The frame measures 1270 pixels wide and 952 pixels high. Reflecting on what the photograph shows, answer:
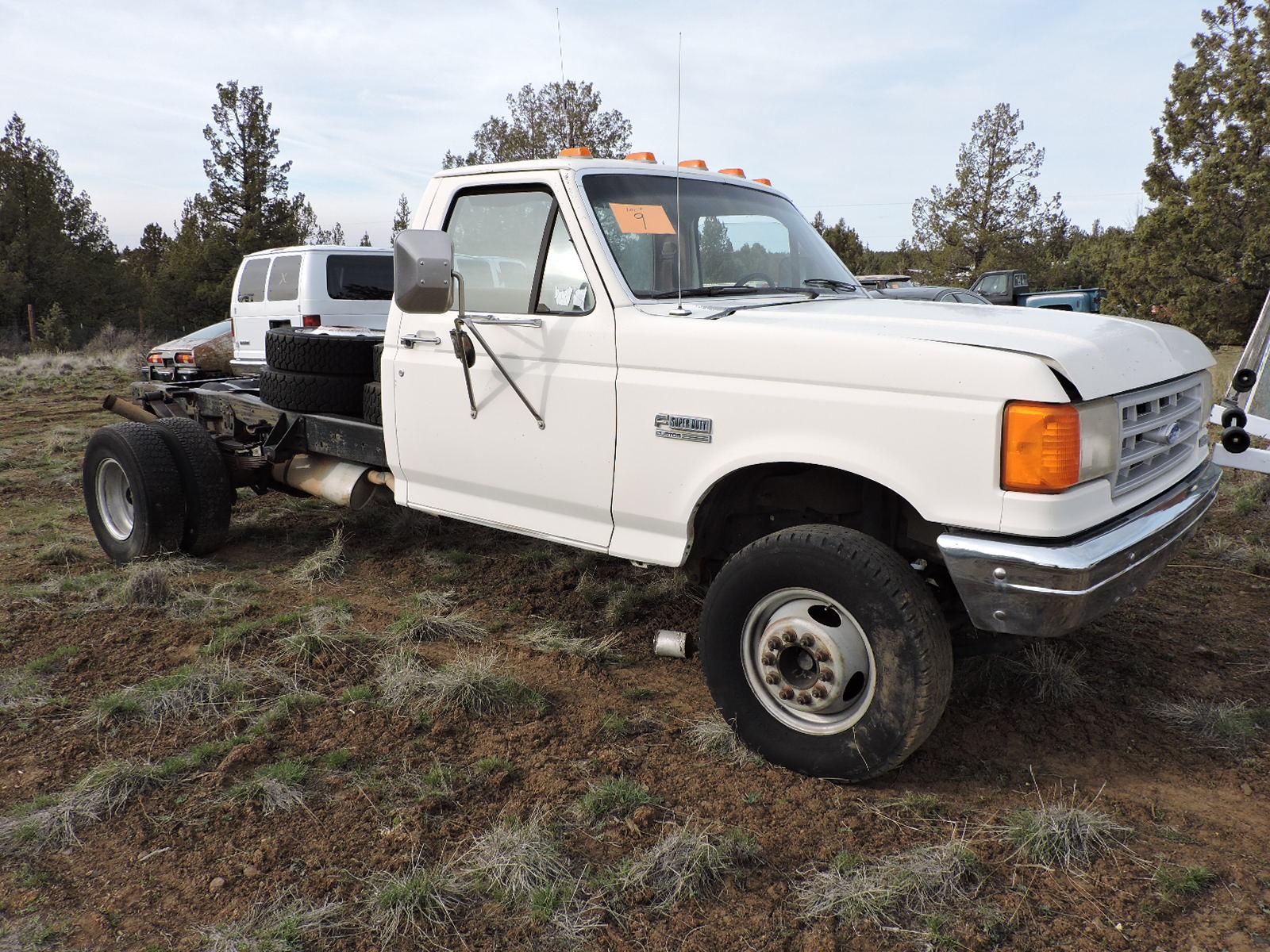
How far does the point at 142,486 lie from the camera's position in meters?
5.35

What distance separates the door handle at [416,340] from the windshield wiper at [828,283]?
1.69 m

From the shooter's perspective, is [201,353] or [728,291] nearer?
[728,291]

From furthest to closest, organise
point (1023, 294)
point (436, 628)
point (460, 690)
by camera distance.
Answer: point (1023, 294)
point (436, 628)
point (460, 690)

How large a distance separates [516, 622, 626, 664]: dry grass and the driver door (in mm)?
628

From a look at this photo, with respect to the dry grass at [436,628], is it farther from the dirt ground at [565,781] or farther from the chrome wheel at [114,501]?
the chrome wheel at [114,501]

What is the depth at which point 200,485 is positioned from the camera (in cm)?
550

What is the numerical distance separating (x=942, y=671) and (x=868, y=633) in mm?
251

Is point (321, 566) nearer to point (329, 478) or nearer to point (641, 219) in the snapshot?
point (329, 478)

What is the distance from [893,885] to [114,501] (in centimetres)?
521

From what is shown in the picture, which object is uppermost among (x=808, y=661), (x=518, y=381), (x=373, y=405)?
(x=518, y=381)

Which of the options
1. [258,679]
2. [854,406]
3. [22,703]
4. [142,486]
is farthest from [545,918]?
[142,486]

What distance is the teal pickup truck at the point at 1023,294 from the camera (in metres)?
21.3

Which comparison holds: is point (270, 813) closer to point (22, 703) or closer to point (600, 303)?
point (22, 703)

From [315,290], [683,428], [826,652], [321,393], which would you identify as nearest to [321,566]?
[321,393]
